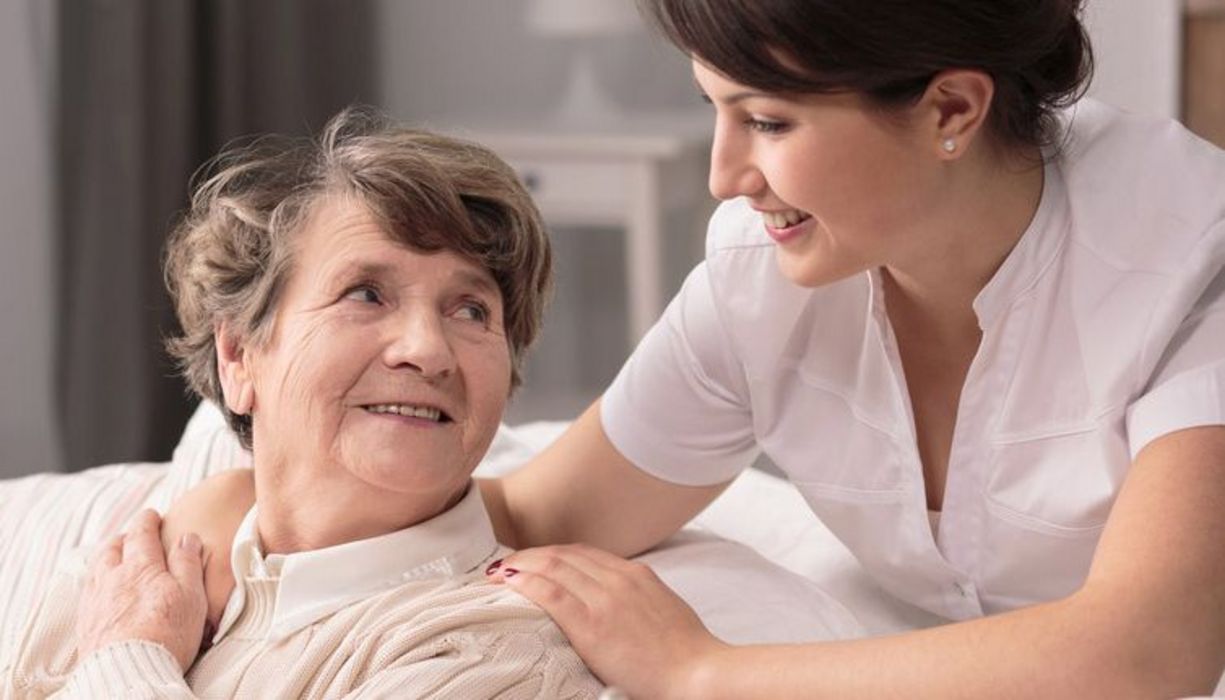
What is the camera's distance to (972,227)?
1742 mm

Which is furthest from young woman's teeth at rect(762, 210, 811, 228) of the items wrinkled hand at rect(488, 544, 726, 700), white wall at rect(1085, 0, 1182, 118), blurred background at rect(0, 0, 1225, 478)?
white wall at rect(1085, 0, 1182, 118)

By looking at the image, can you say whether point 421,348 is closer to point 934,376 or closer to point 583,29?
point 934,376

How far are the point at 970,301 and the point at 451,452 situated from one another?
53cm

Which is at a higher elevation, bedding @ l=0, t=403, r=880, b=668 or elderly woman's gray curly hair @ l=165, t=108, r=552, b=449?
elderly woman's gray curly hair @ l=165, t=108, r=552, b=449

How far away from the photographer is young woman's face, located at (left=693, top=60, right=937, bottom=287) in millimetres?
1616

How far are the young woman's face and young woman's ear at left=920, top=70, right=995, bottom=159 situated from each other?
0.06 ft

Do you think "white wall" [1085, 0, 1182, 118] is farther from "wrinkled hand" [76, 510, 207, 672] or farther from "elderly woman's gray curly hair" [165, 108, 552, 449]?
"wrinkled hand" [76, 510, 207, 672]

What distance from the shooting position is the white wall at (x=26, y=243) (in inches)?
151

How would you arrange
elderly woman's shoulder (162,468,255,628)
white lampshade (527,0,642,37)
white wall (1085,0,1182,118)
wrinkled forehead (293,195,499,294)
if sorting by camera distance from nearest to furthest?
wrinkled forehead (293,195,499,294), elderly woman's shoulder (162,468,255,628), white wall (1085,0,1182,118), white lampshade (527,0,642,37)

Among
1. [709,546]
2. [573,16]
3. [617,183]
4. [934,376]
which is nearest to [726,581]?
[709,546]

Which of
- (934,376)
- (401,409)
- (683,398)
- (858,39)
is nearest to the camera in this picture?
(858,39)

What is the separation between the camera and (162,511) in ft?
6.97

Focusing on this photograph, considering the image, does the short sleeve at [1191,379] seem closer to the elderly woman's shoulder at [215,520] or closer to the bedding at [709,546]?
the bedding at [709,546]

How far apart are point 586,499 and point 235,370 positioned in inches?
16.5
